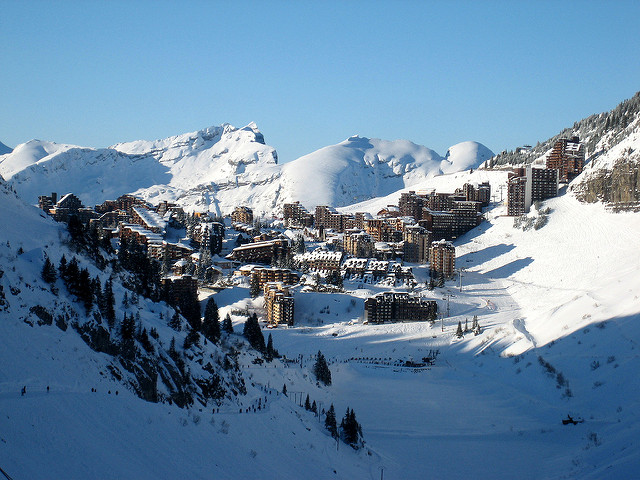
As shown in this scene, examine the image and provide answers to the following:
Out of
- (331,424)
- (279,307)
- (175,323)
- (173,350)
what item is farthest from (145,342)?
(279,307)

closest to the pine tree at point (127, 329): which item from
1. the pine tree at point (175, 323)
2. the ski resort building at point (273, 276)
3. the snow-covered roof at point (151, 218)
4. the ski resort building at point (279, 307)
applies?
the pine tree at point (175, 323)

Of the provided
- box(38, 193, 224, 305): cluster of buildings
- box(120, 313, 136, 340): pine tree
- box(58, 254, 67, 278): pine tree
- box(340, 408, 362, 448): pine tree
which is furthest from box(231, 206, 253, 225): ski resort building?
box(340, 408, 362, 448): pine tree

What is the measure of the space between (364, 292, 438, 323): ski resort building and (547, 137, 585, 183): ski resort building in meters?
54.8

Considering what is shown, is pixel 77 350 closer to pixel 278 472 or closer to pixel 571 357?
pixel 278 472

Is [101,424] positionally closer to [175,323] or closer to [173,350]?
[173,350]

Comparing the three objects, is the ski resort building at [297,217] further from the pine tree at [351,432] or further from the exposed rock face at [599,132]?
the pine tree at [351,432]

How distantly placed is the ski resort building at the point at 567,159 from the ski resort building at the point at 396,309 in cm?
5479

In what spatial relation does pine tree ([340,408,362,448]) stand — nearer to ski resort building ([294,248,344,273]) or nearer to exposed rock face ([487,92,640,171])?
ski resort building ([294,248,344,273])

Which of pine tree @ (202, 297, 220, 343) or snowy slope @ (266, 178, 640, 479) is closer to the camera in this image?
snowy slope @ (266, 178, 640, 479)

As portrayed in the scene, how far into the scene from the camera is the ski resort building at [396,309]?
69.1 meters

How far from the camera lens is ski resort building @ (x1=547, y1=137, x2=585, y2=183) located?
370 ft

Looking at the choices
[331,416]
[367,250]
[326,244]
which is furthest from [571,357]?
[326,244]

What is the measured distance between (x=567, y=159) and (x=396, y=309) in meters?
59.5

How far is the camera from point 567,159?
113875 mm
